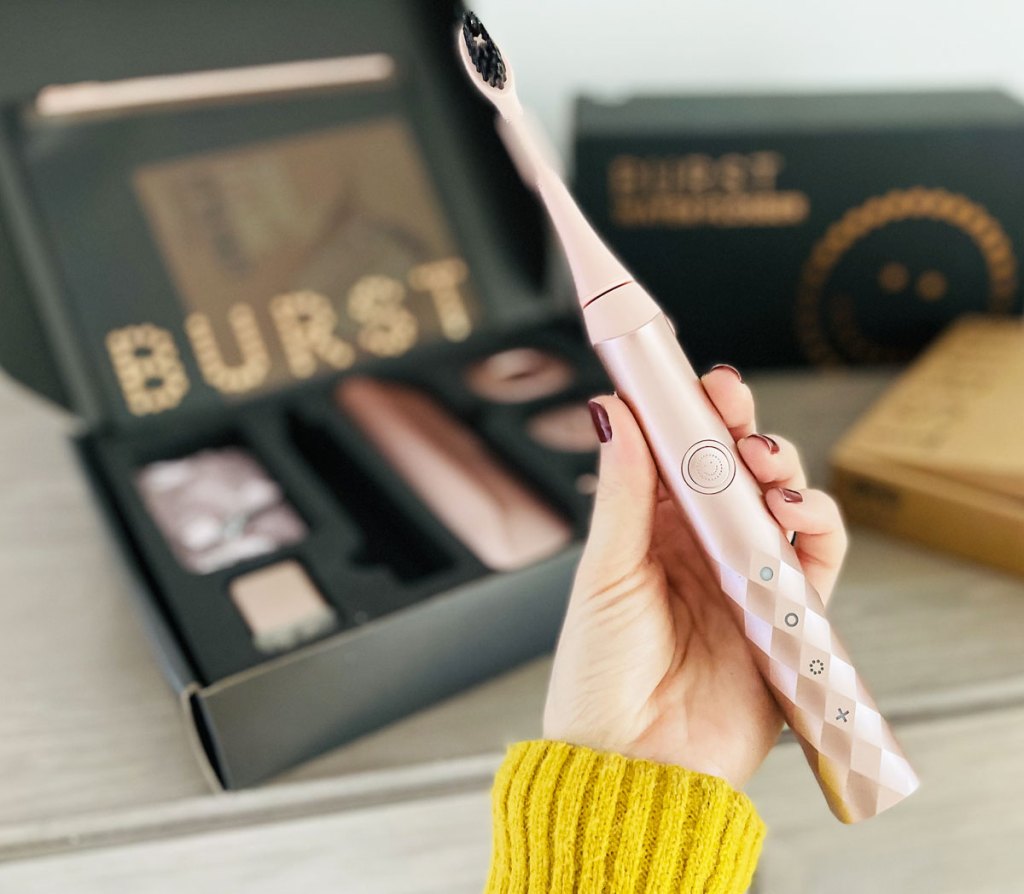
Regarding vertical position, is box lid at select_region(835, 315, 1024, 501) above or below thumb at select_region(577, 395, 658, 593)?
below

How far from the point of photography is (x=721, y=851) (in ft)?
1.30

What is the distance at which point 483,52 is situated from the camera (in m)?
0.34

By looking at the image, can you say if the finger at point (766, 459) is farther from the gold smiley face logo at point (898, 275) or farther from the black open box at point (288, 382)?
the gold smiley face logo at point (898, 275)

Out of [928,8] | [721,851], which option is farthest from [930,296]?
[721,851]

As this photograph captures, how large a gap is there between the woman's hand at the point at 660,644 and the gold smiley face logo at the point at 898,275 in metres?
0.40

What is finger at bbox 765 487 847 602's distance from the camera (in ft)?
1.30

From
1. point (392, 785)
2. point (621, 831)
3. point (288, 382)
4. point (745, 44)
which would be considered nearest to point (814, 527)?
point (621, 831)

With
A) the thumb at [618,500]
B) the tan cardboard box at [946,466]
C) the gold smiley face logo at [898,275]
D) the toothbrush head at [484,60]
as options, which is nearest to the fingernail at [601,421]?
the thumb at [618,500]

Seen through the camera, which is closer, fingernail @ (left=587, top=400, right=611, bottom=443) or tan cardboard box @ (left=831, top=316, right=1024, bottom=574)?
fingernail @ (left=587, top=400, right=611, bottom=443)

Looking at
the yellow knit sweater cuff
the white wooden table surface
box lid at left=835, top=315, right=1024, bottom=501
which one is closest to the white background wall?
box lid at left=835, top=315, right=1024, bottom=501

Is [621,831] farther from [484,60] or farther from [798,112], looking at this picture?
[798,112]

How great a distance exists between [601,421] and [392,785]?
248 mm

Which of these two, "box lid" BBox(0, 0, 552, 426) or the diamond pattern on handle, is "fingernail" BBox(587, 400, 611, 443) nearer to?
the diamond pattern on handle

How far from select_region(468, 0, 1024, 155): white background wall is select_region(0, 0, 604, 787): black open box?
115 mm
